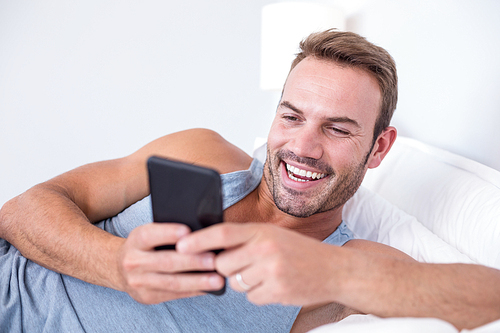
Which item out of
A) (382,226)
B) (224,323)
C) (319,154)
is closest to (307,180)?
(319,154)

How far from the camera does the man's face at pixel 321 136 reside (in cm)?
114

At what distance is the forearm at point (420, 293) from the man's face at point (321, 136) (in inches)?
18.6

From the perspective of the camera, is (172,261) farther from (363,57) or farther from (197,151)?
(363,57)

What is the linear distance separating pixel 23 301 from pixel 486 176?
122 cm

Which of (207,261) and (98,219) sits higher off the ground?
(207,261)

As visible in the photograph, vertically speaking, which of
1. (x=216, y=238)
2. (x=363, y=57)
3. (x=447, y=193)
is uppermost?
(x=363, y=57)

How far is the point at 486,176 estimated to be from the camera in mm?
1163

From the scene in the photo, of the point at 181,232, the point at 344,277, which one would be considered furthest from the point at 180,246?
the point at 344,277

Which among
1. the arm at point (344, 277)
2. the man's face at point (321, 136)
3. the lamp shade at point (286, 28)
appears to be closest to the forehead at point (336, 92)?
the man's face at point (321, 136)

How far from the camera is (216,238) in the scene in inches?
22.3

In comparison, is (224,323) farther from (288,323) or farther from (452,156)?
(452,156)

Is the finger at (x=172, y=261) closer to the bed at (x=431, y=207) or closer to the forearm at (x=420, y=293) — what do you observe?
the forearm at (x=420, y=293)

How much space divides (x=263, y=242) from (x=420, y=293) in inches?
12.0

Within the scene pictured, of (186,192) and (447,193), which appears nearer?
(186,192)
